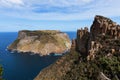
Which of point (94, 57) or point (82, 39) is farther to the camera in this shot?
point (82, 39)

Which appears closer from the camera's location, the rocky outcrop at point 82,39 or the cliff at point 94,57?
the cliff at point 94,57

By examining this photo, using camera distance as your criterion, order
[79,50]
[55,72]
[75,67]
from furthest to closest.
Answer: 1. [79,50]
2. [55,72]
3. [75,67]

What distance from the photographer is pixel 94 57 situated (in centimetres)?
8225

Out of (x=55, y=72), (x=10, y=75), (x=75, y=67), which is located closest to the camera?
(x=75, y=67)

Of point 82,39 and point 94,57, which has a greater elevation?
point 82,39

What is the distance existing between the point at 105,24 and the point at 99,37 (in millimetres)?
5460

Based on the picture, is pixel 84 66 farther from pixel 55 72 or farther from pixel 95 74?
pixel 55 72

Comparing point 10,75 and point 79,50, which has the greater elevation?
point 79,50

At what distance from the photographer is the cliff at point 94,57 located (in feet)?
244

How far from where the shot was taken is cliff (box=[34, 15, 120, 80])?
7450 centimetres

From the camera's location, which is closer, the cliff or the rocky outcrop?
the cliff

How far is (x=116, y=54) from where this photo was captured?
77.8 meters

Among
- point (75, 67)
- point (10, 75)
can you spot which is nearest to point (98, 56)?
point (75, 67)

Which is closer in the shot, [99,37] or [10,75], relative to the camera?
[99,37]
